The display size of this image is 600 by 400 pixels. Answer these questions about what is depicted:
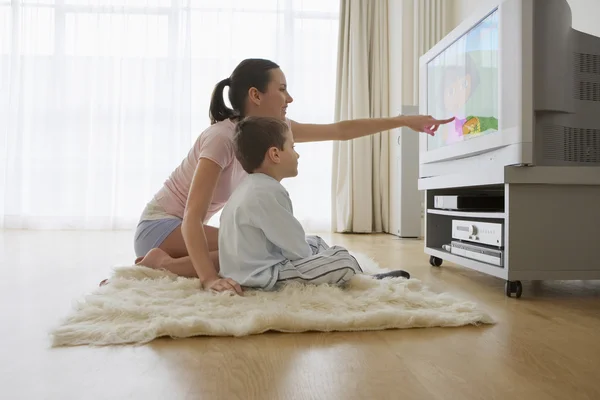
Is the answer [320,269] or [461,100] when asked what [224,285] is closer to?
[320,269]

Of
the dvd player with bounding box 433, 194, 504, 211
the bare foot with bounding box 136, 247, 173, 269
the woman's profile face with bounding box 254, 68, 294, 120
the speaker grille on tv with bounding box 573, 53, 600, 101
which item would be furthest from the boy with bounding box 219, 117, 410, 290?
the speaker grille on tv with bounding box 573, 53, 600, 101

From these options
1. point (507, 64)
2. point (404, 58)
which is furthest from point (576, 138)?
point (404, 58)

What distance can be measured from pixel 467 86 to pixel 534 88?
1.39 feet

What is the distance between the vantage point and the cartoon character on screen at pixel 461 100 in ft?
6.92

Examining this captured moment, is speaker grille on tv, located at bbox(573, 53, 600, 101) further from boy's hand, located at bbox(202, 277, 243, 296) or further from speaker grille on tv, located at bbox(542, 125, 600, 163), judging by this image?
boy's hand, located at bbox(202, 277, 243, 296)

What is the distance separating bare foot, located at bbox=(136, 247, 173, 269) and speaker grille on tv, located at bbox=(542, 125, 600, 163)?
4.30ft

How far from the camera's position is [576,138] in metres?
1.87

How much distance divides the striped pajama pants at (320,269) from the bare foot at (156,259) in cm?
53

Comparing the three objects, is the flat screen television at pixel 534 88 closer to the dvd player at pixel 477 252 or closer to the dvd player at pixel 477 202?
the dvd player at pixel 477 202

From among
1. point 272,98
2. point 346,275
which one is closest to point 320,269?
point 346,275

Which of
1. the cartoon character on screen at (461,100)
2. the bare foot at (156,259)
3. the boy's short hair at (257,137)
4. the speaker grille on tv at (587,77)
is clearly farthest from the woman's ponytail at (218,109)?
the speaker grille on tv at (587,77)

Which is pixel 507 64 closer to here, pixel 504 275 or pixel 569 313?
pixel 504 275

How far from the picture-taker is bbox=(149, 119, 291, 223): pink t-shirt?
1795 mm

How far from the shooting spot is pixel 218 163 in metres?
1.78
